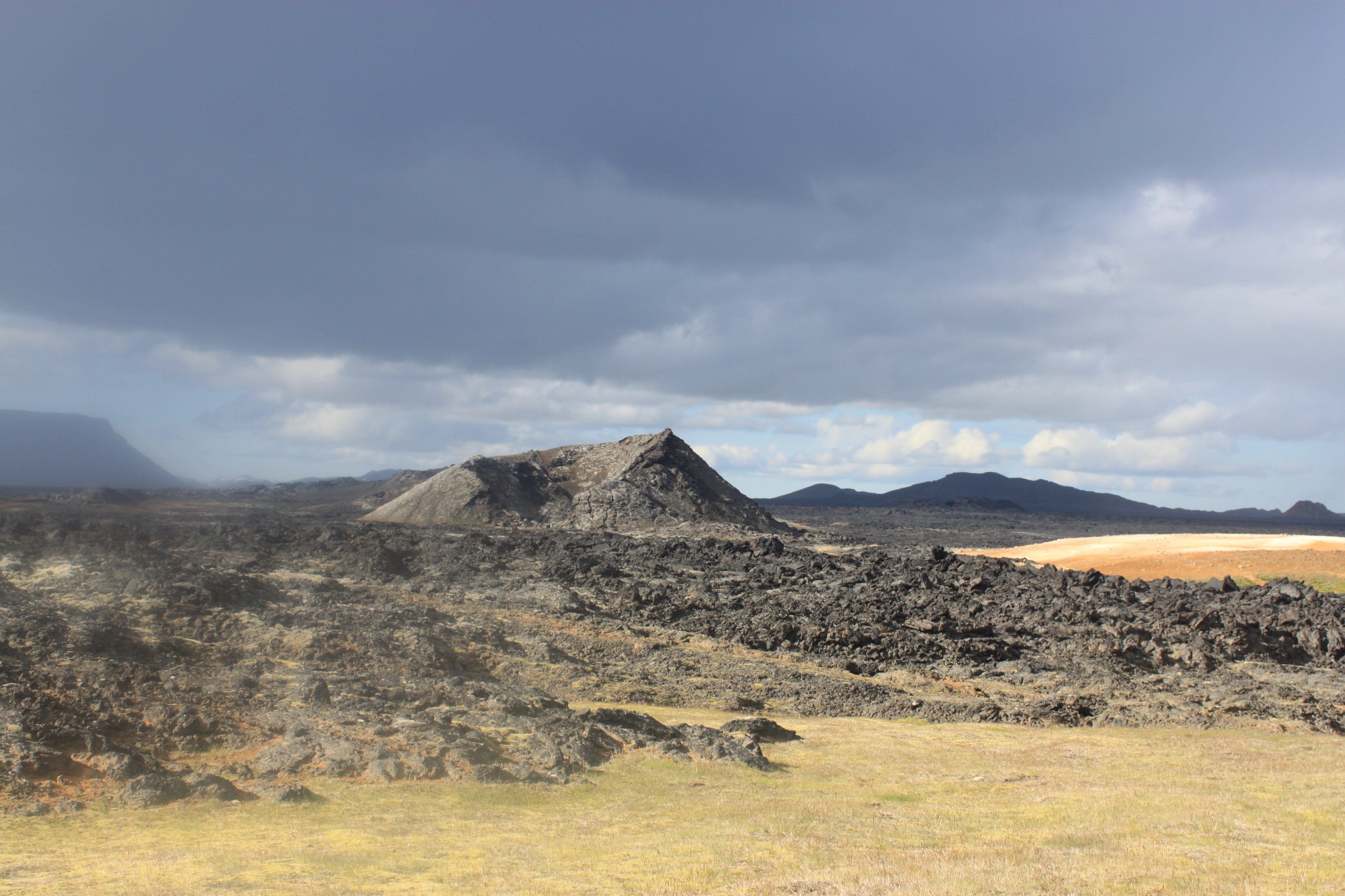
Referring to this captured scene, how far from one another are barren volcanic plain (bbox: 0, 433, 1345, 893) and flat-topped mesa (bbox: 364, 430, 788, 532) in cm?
2265

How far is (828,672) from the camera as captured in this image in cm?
2641

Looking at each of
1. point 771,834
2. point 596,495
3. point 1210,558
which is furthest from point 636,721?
point 596,495

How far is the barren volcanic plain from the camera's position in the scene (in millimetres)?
10875

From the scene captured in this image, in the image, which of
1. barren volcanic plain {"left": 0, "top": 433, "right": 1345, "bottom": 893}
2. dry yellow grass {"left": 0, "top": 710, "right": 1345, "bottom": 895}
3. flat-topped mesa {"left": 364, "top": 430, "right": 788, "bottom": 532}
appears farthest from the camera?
flat-topped mesa {"left": 364, "top": 430, "right": 788, "bottom": 532}

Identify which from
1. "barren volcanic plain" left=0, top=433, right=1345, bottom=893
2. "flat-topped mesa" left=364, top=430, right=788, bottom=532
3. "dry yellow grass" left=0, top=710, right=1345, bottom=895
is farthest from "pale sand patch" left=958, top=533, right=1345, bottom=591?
"dry yellow grass" left=0, top=710, right=1345, bottom=895

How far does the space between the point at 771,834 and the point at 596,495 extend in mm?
57202

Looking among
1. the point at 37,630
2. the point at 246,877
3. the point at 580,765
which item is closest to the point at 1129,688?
the point at 580,765

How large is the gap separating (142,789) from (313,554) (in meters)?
26.9

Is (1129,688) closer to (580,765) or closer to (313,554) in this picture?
(580,765)

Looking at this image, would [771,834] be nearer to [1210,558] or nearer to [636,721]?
[636,721]

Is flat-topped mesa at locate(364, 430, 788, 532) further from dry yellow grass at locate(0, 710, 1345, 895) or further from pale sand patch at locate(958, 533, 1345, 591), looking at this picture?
dry yellow grass at locate(0, 710, 1345, 895)

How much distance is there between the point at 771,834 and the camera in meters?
12.0

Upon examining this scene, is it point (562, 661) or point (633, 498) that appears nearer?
point (562, 661)

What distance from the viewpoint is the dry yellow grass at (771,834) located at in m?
9.90
